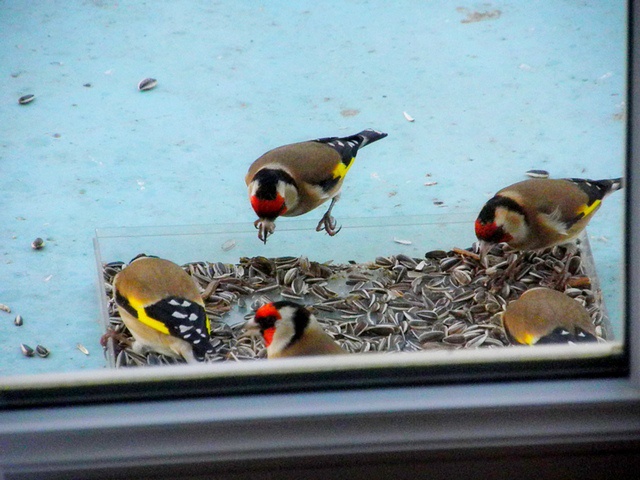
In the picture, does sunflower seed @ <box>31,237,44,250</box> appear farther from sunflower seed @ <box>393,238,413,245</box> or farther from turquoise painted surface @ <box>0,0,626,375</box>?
sunflower seed @ <box>393,238,413,245</box>

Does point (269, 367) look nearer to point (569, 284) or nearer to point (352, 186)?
point (569, 284)

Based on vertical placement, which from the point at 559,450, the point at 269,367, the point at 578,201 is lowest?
the point at 578,201

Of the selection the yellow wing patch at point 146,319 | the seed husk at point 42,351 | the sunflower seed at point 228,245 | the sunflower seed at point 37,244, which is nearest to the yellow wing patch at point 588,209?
the sunflower seed at point 228,245

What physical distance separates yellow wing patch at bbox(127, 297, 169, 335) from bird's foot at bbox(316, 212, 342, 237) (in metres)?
0.60

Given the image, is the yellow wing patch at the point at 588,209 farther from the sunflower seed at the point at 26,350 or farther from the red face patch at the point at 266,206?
the sunflower seed at the point at 26,350

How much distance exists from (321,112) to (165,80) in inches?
25.0

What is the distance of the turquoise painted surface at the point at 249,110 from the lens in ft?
7.29

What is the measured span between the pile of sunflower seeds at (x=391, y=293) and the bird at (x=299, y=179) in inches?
5.4

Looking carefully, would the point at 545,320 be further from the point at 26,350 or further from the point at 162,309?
the point at 26,350

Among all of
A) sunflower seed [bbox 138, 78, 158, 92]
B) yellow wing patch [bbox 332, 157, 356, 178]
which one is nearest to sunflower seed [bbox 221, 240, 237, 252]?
yellow wing patch [bbox 332, 157, 356, 178]

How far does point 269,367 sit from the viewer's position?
0.86 meters

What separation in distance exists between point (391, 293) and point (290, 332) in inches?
22.2

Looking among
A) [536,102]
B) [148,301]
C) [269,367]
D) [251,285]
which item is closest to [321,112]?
[536,102]

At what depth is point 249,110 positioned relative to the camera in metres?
2.82
